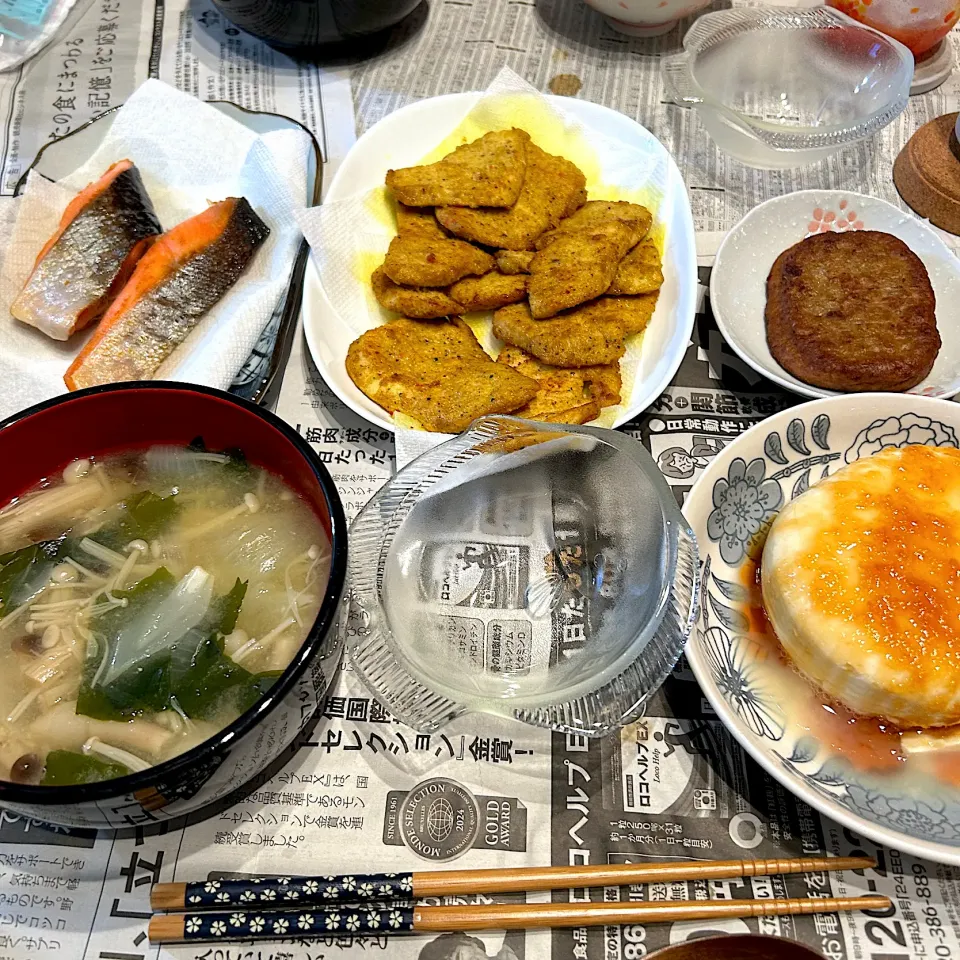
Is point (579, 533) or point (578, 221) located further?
point (578, 221)

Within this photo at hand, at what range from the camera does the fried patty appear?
1.55m

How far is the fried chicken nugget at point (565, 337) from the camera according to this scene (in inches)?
63.2

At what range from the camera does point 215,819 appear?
1187mm

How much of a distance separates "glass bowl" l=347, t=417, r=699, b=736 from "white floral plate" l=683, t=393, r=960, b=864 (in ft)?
0.33

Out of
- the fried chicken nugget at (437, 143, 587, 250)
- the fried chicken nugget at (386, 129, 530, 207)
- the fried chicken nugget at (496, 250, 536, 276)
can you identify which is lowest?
the fried chicken nugget at (496, 250, 536, 276)

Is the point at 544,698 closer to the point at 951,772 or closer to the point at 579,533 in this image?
the point at 579,533

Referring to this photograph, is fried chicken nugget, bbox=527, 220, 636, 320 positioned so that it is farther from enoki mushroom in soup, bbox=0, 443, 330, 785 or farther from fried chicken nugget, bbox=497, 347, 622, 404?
enoki mushroom in soup, bbox=0, 443, 330, 785

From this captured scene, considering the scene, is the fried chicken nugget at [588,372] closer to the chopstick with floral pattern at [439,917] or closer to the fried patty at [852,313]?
the fried patty at [852,313]

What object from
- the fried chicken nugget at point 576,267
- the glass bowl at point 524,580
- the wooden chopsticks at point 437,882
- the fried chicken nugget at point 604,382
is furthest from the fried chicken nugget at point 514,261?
the wooden chopsticks at point 437,882

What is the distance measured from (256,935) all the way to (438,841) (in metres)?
0.28

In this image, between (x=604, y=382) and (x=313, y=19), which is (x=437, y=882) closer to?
(x=604, y=382)

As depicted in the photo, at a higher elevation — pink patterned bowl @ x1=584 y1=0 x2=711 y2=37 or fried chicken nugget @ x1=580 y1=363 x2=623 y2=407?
pink patterned bowl @ x1=584 y1=0 x2=711 y2=37

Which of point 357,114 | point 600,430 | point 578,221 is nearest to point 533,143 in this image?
point 578,221

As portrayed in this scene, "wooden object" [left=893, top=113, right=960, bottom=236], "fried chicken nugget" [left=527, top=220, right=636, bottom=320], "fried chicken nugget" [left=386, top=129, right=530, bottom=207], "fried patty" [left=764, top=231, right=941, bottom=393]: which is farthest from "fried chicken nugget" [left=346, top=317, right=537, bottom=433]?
"wooden object" [left=893, top=113, right=960, bottom=236]
